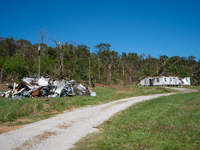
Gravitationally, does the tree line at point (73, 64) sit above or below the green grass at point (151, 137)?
above

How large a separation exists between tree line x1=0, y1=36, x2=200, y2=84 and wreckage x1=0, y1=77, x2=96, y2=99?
12378 mm

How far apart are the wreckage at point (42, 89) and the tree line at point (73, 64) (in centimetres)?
1238

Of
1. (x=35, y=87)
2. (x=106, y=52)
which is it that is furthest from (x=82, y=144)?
(x=106, y=52)

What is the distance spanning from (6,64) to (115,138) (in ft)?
122

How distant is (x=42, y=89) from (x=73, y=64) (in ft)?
108

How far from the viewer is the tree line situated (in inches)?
1493

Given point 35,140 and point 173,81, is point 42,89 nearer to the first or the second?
point 35,140

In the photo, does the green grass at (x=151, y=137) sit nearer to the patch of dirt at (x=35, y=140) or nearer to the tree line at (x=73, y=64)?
the patch of dirt at (x=35, y=140)

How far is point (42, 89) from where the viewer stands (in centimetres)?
1891

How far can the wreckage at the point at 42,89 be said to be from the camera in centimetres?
1801

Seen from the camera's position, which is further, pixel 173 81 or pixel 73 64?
pixel 73 64

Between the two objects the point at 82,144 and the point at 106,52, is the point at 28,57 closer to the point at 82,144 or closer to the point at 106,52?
the point at 106,52

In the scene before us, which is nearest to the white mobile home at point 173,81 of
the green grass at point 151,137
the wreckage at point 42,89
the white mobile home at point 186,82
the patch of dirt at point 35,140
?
the white mobile home at point 186,82

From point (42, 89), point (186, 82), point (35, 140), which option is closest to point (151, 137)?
point (35, 140)
